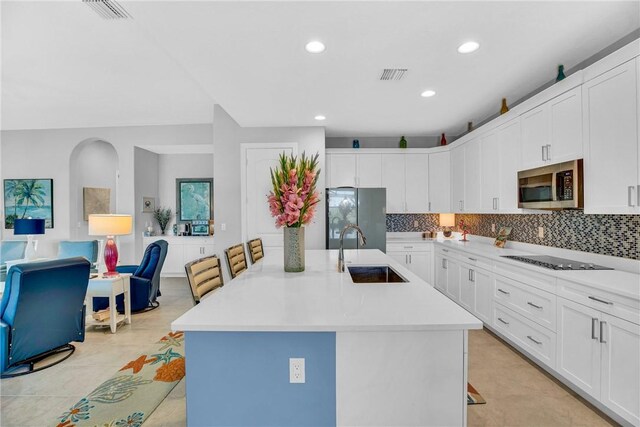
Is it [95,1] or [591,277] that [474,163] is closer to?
[591,277]

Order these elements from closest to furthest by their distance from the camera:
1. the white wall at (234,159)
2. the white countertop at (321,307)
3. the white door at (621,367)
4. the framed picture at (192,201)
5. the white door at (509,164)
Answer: the white countertop at (321,307), the white door at (621,367), the white door at (509,164), the white wall at (234,159), the framed picture at (192,201)

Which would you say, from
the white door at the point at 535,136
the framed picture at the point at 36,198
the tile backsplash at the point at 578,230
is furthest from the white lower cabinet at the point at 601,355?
the framed picture at the point at 36,198

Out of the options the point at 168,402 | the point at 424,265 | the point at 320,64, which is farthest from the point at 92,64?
the point at 424,265

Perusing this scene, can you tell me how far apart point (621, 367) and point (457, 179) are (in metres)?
3.29

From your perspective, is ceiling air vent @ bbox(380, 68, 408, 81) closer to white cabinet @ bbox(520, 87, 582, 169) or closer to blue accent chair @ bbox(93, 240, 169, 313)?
white cabinet @ bbox(520, 87, 582, 169)

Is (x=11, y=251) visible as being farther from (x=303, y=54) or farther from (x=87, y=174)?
(x=303, y=54)

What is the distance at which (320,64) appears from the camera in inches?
105

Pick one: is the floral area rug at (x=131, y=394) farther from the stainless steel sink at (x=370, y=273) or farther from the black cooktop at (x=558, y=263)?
the black cooktop at (x=558, y=263)

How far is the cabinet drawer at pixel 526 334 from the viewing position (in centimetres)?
246

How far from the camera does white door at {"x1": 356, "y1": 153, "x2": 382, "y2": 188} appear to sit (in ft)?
17.0

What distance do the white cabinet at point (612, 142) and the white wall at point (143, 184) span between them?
646 cm

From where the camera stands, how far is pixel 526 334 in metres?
2.74

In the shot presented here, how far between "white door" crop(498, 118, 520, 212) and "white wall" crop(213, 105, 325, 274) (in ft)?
7.67

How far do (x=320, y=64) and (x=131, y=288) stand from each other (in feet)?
12.0
